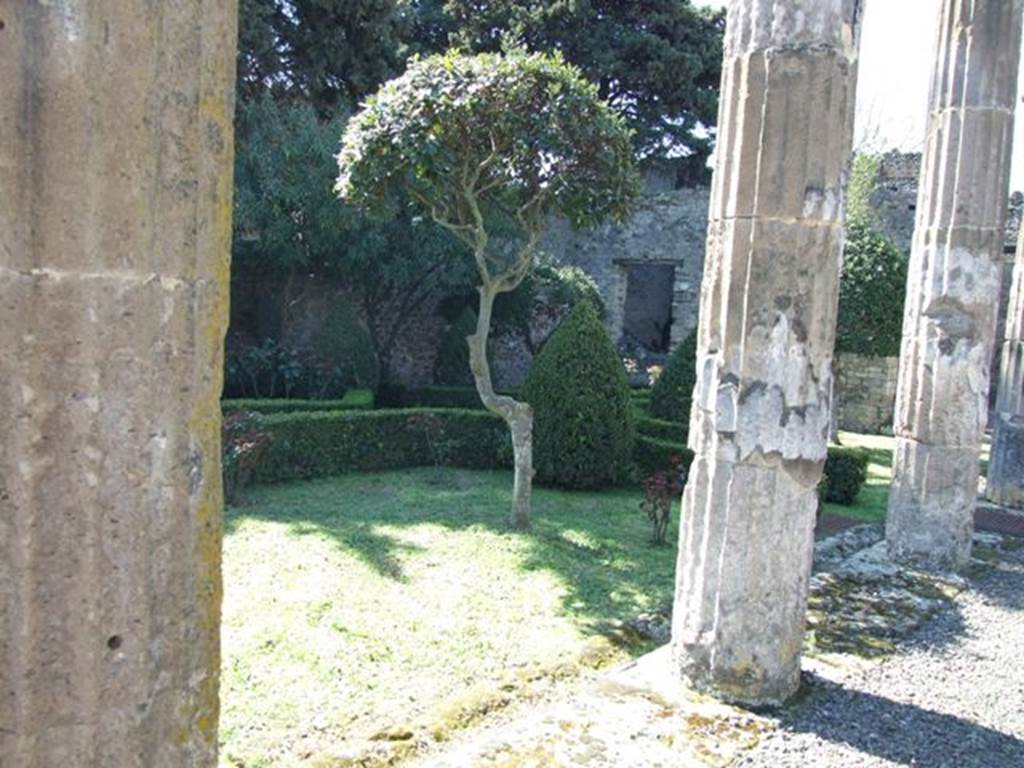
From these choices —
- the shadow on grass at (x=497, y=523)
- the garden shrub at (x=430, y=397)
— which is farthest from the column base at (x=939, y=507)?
the garden shrub at (x=430, y=397)

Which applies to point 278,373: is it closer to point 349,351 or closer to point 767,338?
point 349,351

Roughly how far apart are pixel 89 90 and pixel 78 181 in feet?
0.41

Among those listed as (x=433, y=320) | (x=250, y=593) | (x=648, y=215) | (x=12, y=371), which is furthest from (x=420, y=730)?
(x=648, y=215)

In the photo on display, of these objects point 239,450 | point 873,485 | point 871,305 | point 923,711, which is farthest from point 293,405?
point 923,711

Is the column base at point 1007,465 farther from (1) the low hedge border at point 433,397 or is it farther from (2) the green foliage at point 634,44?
(2) the green foliage at point 634,44

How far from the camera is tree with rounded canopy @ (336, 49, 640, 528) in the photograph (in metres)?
6.51

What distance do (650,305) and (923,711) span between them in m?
18.4

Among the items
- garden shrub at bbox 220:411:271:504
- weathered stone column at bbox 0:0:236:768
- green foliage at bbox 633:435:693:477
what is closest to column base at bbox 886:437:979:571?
green foliage at bbox 633:435:693:477

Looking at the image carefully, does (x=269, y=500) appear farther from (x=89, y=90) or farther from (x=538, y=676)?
(x=89, y=90)

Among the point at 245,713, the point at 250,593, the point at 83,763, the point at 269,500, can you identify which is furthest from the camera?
the point at 269,500

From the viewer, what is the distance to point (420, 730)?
343cm

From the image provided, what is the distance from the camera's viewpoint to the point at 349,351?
1326 cm

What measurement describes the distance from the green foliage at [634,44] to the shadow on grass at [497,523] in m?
13.0

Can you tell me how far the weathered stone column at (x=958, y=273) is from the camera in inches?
248
